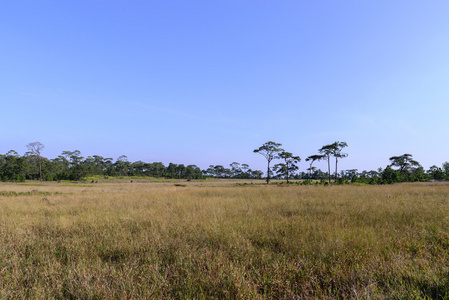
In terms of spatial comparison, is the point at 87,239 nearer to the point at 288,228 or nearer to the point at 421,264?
the point at 288,228

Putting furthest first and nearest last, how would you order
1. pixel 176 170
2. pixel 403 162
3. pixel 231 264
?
1. pixel 176 170
2. pixel 403 162
3. pixel 231 264

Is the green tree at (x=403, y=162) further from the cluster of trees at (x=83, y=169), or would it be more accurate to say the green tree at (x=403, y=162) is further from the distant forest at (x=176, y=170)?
the cluster of trees at (x=83, y=169)

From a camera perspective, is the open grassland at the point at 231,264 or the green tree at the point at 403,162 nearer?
the open grassland at the point at 231,264

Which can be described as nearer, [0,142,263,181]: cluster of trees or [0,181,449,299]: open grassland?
[0,181,449,299]: open grassland

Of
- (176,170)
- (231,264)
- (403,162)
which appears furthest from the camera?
(176,170)

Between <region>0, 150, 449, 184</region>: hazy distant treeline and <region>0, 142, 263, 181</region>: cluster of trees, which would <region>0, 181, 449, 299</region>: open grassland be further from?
<region>0, 142, 263, 181</region>: cluster of trees

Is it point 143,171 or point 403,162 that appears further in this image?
point 143,171

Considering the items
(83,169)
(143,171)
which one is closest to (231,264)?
(83,169)

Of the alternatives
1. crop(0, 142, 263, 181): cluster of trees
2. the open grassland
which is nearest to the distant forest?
crop(0, 142, 263, 181): cluster of trees

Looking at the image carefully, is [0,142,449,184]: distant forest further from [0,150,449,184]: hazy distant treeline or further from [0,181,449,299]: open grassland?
[0,181,449,299]: open grassland

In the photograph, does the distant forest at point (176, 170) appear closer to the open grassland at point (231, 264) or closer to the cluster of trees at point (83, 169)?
the cluster of trees at point (83, 169)

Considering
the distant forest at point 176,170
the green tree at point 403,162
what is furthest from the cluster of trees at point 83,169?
the green tree at point 403,162

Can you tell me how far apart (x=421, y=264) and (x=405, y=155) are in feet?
275

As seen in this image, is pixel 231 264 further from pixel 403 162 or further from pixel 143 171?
pixel 143 171
